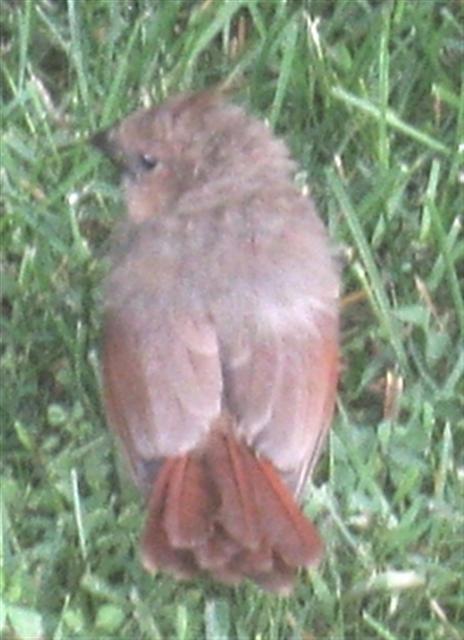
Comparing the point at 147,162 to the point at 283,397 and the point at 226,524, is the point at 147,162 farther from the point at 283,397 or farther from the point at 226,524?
the point at 226,524

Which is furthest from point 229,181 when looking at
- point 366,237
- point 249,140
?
point 366,237

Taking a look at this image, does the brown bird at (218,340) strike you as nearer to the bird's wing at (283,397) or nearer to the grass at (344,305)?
the bird's wing at (283,397)

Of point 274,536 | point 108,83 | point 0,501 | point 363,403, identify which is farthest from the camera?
point 108,83

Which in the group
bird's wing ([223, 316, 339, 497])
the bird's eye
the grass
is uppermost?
the bird's eye

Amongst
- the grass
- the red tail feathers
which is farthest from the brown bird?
the grass

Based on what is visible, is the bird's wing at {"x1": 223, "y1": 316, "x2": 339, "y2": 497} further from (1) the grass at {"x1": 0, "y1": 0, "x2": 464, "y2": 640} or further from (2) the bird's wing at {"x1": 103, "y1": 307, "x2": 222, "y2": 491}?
(1) the grass at {"x1": 0, "y1": 0, "x2": 464, "y2": 640}

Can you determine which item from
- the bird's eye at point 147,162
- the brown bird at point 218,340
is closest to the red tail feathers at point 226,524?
the brown bird at point 218,340

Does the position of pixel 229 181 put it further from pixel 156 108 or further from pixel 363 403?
pixel 363 403
